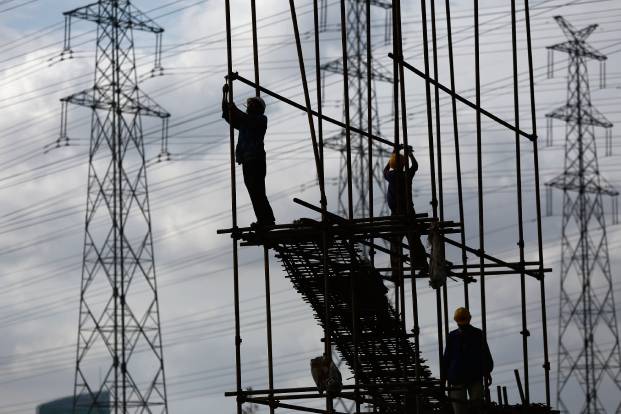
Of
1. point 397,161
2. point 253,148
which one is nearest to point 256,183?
point 253,148

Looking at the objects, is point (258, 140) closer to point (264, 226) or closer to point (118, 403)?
point (264, 226)

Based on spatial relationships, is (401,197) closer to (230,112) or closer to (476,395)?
(230,112)

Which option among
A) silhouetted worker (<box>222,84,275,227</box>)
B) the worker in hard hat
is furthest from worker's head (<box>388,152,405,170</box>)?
the worker in hard hat

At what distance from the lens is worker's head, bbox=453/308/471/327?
76.2 ft

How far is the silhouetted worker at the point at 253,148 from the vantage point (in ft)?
78.6

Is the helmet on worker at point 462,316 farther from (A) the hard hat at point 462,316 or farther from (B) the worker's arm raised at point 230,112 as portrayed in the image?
(B) the worker's arm raised at point 230,112

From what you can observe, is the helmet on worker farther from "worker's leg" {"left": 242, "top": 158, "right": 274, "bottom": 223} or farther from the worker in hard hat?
"worker's leg" {"left": 242, "top": 158, "right": 274, "bottom": 223}

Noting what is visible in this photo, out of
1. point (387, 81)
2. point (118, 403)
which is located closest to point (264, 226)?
point (118, 403)

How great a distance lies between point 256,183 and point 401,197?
2.80 m

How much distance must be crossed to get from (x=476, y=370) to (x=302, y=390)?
2.49 m

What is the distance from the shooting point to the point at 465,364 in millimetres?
23062

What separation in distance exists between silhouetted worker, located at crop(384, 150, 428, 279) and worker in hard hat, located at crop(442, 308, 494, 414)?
1227 millimetres

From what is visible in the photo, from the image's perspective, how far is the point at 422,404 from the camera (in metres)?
23.5

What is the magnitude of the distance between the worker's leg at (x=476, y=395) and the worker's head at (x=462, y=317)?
33.1 inches
